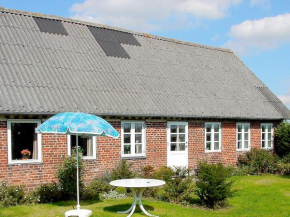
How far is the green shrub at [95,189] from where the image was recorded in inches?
492

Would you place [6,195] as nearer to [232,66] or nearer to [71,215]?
[71,215]

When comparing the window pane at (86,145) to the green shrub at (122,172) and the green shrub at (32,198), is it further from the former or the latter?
the green shrub at (32,198)

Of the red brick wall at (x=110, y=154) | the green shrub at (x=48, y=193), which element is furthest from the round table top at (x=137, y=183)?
the red brick wall at (x=110, y=154)

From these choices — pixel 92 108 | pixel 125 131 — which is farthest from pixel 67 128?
pixel 125 131

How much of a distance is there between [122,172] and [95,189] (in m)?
1.24

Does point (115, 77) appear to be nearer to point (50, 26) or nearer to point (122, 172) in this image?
point (50, 26)

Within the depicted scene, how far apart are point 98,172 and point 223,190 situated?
4758mm

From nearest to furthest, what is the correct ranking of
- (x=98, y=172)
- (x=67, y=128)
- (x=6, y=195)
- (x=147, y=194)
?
(x=67, y=128) < (x=6, y=195) < (x=147, y=194) < (x=98, y=172)

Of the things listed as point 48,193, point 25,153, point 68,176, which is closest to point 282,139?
point 68,176

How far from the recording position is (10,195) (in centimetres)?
1119

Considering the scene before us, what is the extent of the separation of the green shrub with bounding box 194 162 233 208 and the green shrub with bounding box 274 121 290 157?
9842 millimetres

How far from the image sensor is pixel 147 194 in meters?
12.9

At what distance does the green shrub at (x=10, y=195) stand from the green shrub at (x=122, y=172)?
3342 mm

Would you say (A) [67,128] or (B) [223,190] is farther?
(B) [223,190]
